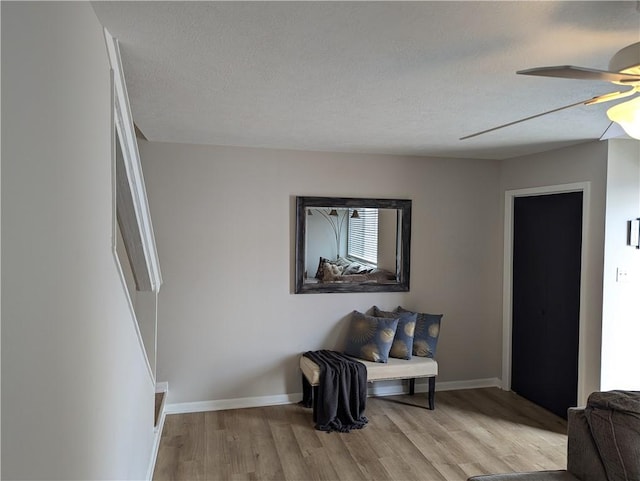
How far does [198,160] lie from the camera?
3.94 metres

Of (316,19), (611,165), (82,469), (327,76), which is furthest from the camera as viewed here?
(611,165)

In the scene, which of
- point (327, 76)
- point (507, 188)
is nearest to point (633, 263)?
point (507, 188)

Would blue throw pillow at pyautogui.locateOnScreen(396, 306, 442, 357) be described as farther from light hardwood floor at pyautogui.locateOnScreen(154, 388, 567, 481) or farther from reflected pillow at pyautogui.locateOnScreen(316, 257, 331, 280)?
reflected pillow at pyautogui.locateOnScreen(316, 257, 331, 280)

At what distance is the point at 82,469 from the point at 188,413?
2.69 m

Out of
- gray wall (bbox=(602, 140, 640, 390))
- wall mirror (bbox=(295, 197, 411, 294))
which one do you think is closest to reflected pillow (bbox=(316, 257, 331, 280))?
wall mirror (bbox=(295, 197, 411, 294))

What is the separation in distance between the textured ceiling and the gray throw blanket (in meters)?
1.89

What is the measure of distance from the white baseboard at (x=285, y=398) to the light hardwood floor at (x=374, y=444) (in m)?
0.06

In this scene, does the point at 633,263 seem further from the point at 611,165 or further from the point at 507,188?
the point at 507,188

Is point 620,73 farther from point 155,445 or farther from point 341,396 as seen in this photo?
point 155,445

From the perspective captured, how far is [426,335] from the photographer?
4.29 metres

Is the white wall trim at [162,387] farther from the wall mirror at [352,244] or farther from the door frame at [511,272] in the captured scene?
the door frame at [511,272]

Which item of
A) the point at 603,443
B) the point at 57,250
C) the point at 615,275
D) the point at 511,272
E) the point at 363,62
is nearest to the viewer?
the point at 57,250

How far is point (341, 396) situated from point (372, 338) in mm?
582

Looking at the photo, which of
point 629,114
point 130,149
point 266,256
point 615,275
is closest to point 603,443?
point 629,114
